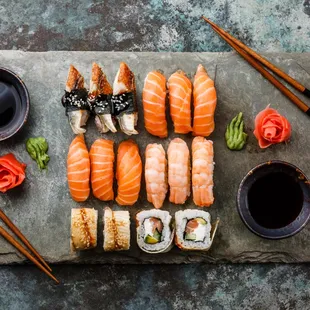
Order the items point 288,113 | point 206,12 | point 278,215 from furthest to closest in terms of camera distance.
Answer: point 206,12
point 288,113
point 278,215

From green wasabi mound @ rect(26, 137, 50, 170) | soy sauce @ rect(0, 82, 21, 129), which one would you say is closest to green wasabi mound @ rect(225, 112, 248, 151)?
green wasabi mound @ rect(26, 137, 50, 170)

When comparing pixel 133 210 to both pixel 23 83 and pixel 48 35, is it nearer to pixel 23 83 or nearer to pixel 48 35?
pixel 23 83

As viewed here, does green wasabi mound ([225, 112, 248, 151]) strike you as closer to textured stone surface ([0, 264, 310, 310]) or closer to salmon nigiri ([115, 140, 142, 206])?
salmon nigiri ([115, 140, 142, 206])

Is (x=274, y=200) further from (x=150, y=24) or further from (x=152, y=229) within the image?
(x=150, y=24)

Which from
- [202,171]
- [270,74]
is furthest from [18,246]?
[270,74]

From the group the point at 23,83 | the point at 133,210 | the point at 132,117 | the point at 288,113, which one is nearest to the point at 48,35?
the point at 23,83

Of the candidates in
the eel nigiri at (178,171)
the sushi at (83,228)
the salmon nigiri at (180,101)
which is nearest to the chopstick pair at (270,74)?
the salmon nigiri at (180,101)
